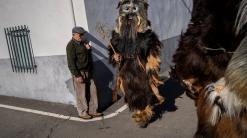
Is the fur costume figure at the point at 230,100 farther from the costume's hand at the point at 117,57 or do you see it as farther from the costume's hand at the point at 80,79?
the costume's hand at the point at 80,79

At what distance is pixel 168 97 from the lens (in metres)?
8.06

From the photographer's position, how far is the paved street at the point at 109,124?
6.35 metres

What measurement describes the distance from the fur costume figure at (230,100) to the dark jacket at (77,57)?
4.30 m

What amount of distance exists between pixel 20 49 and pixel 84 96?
8.56ft

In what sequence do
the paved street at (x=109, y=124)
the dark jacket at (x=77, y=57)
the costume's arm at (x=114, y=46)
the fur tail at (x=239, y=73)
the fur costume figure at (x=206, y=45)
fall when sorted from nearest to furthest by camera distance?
the fur tail at (x=239, y=73), the fur costume figure at (x=206, y=45), the costume's arm at (x=114, y=46), the paved street at (x=109, y=124), the dark jacket at (x=77, y=57)

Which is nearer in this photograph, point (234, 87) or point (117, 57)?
point (234, 87)

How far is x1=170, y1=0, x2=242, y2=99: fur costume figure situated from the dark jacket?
3057 millimetres

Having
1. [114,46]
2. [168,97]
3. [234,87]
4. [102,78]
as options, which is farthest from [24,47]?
[234,87]

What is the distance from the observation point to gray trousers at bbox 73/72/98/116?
7.26 meters

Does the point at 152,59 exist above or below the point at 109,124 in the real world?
above

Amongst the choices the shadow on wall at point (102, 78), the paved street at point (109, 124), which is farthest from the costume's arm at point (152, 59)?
the shadow on wall at point (102, 78)

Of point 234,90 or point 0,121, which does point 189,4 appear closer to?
point 0,121

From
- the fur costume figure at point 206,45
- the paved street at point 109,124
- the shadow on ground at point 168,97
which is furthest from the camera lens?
the shadow on ground at point 168,97

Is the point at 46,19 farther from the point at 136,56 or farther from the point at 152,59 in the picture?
the point at 152,59
